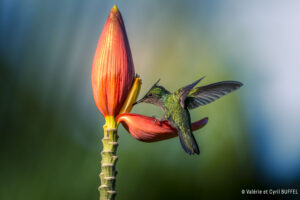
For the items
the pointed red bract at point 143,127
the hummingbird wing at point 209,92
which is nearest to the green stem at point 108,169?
the pointed red bract at point 143,127

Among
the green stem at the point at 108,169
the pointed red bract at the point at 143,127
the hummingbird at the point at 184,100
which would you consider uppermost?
the hummingbird at the point at 184,100

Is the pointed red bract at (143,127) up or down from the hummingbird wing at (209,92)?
down

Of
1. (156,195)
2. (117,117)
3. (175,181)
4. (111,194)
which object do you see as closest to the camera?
(111,194)

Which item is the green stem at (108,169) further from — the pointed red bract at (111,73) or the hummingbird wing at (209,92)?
the hummingbird wing at (209,92)

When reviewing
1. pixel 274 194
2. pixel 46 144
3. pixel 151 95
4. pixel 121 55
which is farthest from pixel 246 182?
pixel 121 55

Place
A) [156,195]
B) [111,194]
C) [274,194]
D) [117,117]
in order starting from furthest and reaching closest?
[274,194] → [156,195] → [117,117] → [111,194]

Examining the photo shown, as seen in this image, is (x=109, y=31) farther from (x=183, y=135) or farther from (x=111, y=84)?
(x=183, y=135)

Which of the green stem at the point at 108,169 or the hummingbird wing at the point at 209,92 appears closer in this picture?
the green stem at the point at 108,169

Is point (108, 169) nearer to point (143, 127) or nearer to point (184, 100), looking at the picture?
point (143, 127)
